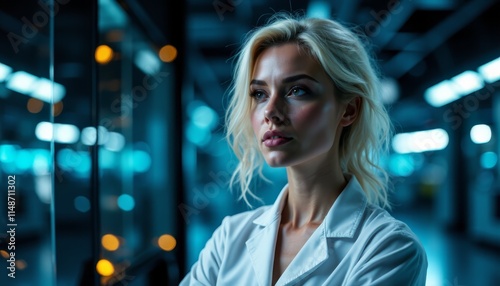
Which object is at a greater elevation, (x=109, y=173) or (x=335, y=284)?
(x=109, y=173)

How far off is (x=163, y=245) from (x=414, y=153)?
36.9ft

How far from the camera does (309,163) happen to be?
1473mm

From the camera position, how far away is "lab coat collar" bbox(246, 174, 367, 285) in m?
1.34

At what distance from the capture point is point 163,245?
151 inches

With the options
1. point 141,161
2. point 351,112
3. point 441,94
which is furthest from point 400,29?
point 351,112

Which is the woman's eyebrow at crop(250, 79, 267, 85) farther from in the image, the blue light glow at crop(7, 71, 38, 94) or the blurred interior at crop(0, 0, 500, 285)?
the blue light glow at crop(7, 71, 38, 94)

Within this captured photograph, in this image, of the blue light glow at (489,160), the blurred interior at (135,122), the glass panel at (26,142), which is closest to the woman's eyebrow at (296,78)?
the blurred interior at (135,122)

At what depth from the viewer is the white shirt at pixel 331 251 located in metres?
1.19

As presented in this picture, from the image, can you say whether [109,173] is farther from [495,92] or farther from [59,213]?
[495,92]

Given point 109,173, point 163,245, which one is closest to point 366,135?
point 109,173

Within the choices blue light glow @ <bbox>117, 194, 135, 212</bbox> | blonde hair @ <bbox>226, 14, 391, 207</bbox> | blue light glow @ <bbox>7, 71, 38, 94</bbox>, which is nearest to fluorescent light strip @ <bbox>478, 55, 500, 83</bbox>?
blue light glow @ <bbox>117, 194, 135, 212</bbox>

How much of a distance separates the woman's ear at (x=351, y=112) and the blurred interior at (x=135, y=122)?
0.57 m

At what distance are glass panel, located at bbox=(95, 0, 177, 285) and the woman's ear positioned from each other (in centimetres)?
138

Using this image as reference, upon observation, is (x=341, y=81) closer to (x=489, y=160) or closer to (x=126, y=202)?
(x=126, y=202)
